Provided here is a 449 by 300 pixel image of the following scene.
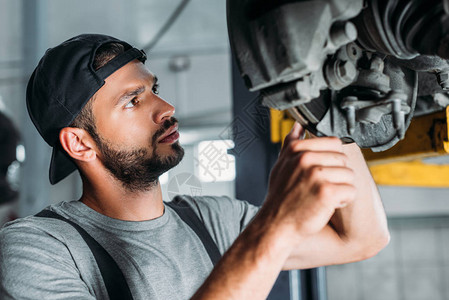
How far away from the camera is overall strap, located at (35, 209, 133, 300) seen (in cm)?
96

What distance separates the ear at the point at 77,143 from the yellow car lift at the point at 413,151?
1.91 feet

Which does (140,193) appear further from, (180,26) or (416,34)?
(180,26)

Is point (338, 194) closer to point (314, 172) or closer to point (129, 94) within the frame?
point (314, 172)

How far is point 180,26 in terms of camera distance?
4395 millimetres

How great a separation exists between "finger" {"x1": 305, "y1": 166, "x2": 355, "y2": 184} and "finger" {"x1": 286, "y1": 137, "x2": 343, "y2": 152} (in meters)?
0.03

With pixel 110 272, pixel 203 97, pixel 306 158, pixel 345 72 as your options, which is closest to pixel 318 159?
pixel 306 158

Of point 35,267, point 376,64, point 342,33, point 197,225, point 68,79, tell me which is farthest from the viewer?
point 197,225

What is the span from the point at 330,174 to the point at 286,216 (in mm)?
83

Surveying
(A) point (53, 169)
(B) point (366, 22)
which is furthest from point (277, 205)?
(A) point (53, 169)

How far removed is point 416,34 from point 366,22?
7cm

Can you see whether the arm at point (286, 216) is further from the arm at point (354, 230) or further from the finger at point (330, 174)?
the arm at point (354, 230)

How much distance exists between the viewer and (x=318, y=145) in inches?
25.0

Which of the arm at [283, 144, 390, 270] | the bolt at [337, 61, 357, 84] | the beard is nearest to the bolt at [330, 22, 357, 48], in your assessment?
the bolt at [337, 61, 357, 84]

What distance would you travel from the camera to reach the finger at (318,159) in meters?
0.62
